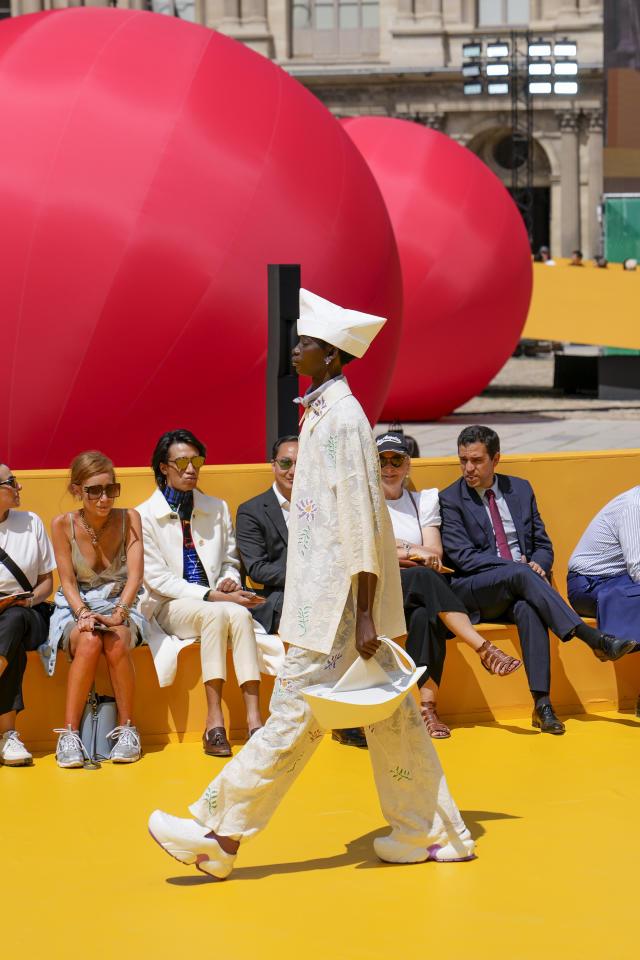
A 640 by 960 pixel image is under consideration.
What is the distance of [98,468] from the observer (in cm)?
580

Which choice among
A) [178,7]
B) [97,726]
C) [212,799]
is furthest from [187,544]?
[178,7]

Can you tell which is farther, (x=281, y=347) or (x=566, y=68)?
(x=566, y=68)

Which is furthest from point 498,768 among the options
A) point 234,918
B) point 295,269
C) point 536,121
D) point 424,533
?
point 536,121

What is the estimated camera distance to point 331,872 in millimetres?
4344

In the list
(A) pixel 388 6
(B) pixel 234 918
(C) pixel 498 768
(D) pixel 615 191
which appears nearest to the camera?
(B) pixel 234 918

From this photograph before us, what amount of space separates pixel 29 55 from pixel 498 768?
5.72m

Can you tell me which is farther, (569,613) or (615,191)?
(615,191)

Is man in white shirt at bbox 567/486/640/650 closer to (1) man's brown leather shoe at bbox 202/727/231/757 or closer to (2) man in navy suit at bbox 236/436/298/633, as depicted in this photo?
(2) man in navy suit at bbox 236/436/298/633

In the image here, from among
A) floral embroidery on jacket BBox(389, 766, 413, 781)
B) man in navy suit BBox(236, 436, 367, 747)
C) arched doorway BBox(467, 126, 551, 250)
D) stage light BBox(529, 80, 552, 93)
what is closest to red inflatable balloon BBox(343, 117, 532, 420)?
man in navy suit BBox(236, 436, 367, 747)

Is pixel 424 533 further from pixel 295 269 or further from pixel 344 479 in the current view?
pixel 344 479

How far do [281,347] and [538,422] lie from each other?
9810 mm

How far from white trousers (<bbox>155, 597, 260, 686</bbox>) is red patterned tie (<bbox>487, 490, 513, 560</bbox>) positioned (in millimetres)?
1365

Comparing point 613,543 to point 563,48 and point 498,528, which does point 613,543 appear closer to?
point 498,528

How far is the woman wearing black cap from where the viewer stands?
19.6 ft
